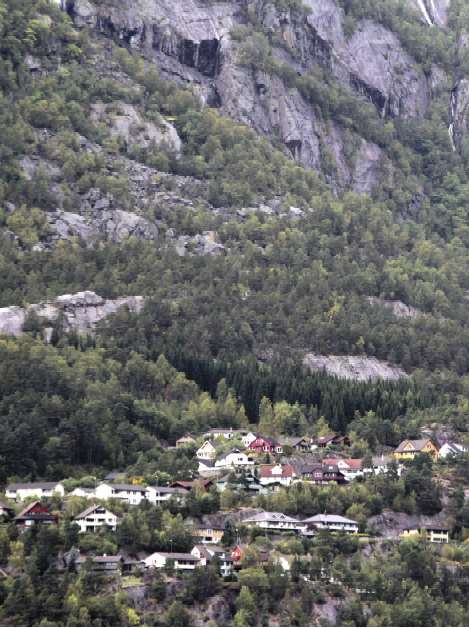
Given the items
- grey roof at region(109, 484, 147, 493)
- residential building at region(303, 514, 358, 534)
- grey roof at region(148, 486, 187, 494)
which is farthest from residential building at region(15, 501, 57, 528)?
residential building at region(303, 514, 358, 534)

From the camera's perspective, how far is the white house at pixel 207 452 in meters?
158

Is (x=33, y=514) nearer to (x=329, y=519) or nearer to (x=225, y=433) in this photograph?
(x=329, y=519)

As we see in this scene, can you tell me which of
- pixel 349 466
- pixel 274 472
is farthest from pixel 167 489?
pixel 349 466

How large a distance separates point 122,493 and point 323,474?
62.7 feet

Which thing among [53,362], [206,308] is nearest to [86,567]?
[53,362]

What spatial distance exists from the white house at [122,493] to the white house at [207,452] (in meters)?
14.5

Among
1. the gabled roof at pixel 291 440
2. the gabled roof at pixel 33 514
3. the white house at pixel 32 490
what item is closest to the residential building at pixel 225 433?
the gabled roof at pixel 291 440

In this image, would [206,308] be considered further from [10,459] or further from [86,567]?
[86,567]

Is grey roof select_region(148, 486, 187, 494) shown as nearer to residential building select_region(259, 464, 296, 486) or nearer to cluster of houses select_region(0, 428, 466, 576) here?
cluster of houses select_region(0, 428, 466, 576)

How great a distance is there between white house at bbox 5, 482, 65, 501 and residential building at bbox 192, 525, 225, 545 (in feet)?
38.0

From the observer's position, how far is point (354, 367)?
630ft

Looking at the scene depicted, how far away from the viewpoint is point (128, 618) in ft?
400

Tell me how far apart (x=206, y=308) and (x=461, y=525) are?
2148 inches

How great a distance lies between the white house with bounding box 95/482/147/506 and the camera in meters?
142
